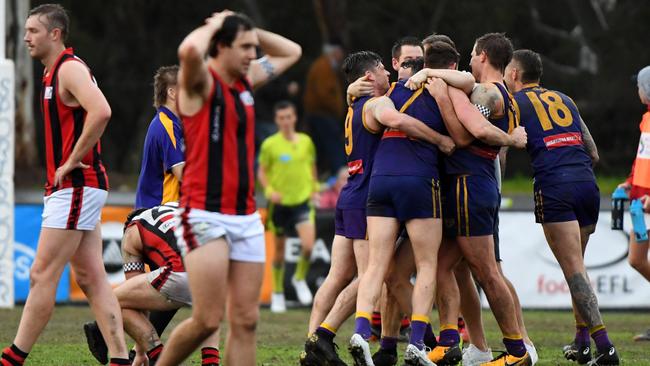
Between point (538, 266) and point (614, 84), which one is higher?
point (614, 84)

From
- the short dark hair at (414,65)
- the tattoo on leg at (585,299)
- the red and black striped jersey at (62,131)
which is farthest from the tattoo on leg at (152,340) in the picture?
the tattoo on leg at (585,299)

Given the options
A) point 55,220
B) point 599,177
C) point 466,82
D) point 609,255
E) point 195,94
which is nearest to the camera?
point 195,94

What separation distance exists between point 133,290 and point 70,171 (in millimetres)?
926

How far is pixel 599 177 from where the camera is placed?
1978cm

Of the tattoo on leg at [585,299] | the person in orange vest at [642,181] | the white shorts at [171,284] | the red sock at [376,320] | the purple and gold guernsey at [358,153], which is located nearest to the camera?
the white shorts at [171,284]

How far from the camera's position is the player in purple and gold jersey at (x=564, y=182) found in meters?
9.35

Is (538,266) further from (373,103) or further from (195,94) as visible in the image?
(195,94)

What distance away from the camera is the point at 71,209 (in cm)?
804

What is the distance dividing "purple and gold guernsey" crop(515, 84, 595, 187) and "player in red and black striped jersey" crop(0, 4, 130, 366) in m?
3.22

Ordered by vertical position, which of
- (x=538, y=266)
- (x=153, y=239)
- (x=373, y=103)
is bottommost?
(x=538, y=266)

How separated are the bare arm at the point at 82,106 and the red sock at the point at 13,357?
42.4 inches

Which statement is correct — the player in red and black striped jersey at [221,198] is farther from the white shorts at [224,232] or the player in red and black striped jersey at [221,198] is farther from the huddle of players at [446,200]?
the huddle of players at [446,200]

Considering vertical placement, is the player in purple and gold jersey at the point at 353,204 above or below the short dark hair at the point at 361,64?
below

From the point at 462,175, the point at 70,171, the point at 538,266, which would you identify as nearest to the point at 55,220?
the point at 70,171
